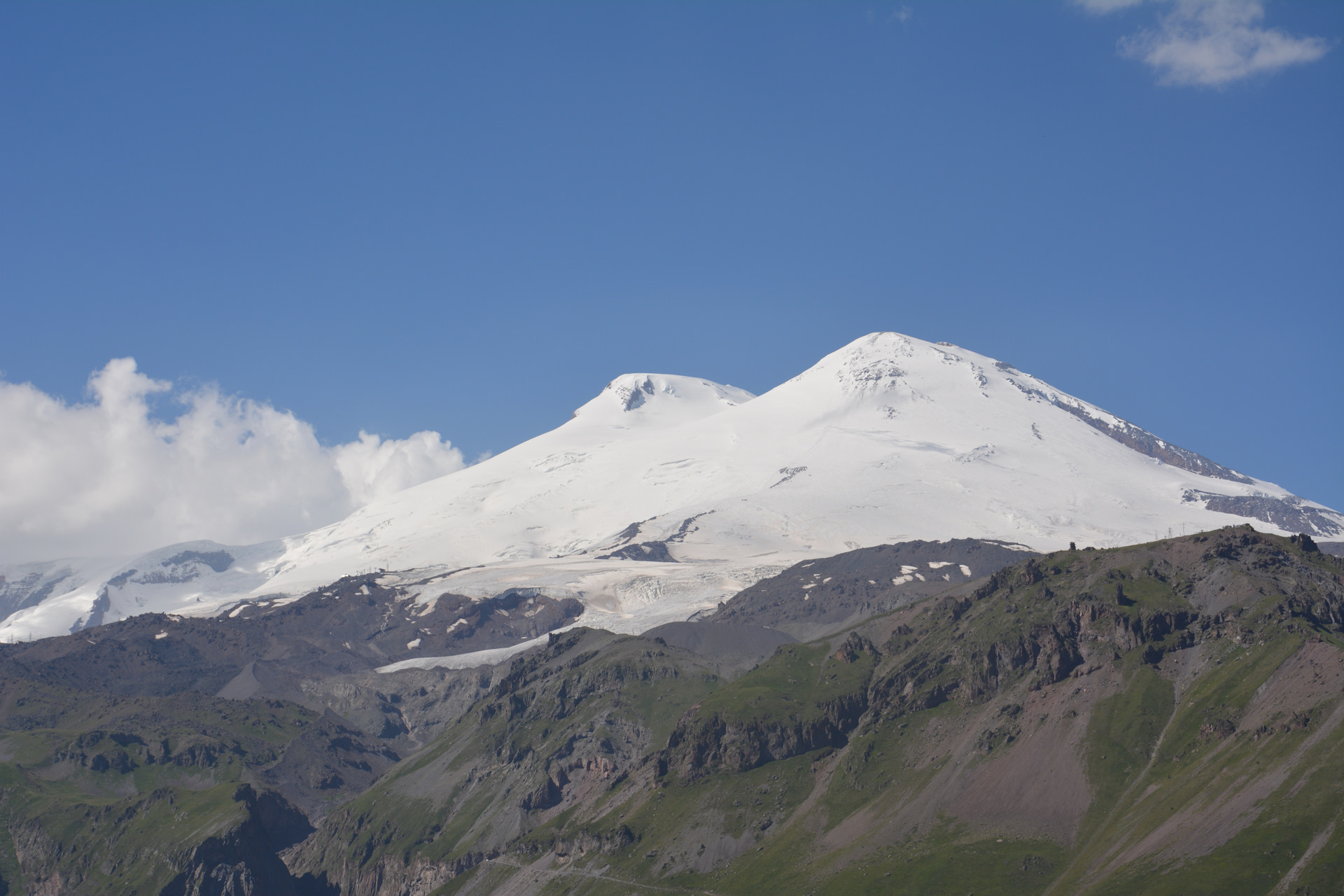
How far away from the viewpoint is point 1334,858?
13612cm

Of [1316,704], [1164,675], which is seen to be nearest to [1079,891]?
[1316,704]

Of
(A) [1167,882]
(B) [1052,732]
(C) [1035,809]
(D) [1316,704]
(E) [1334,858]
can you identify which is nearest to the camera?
(E) [1334,858]

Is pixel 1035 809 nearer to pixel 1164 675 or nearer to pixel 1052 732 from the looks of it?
pixel 1052 732

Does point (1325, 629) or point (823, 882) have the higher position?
point (1325, 629)

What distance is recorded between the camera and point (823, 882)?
18838 cm

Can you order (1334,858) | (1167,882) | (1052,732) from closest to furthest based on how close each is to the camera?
(1334,858)
(1167,882)
(1052,732)

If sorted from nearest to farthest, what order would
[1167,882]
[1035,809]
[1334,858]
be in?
1. [1334,858]
2. [1167,882]
3. [1035,809]

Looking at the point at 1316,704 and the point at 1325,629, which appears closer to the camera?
the point at 1316,704

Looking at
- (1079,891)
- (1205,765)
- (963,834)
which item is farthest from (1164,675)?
(1079,891)

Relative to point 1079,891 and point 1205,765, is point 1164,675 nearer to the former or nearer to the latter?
point 1205,765

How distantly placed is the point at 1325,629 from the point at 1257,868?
59338 millimetres

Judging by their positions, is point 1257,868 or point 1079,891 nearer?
point 1257,868

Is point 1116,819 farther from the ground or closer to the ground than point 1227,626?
closer to the ground

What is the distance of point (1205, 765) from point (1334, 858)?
115 feet
